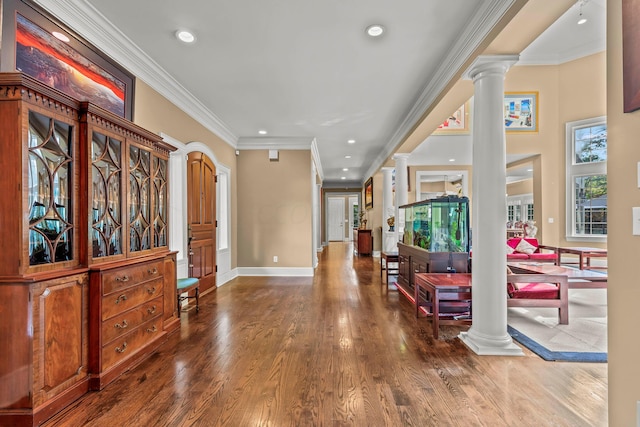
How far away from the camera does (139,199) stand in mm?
2598

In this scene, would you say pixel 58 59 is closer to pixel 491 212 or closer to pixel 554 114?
pixel 491 212

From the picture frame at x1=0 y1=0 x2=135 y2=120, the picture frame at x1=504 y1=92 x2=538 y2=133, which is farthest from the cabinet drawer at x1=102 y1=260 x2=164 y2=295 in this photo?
the picture frame at x1=504 y1=92 x2=538 y2=133

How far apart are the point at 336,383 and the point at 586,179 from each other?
27.5ft

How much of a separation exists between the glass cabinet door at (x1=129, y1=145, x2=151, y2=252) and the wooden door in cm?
153

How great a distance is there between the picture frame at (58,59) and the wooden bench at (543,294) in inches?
163

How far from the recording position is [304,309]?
12.7ft

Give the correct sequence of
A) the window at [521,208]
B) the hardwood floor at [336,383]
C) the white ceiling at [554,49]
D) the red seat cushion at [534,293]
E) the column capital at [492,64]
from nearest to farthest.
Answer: the hardwood floor at [336,383] → the column capital at [492,64] → the red seat cushion at [534,293] → the white ceiling at [554,49] → the window at [521,208]

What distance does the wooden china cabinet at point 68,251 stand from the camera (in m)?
1.62

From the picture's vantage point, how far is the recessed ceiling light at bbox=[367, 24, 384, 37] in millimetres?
2480

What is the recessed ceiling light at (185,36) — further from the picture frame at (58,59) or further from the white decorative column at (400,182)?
the white decorative column at (400,182)

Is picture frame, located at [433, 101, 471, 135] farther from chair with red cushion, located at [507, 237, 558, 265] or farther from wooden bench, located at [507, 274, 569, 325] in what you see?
wooden bench, located at [507, 274, 569, 325]

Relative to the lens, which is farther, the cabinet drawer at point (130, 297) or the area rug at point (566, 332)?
the area rug at point (566, 332)

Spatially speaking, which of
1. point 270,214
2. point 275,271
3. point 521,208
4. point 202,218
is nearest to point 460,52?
point 202,218

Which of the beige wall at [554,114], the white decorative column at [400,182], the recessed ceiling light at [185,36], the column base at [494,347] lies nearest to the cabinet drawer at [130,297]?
the recessed ceiling light at [185,36]
